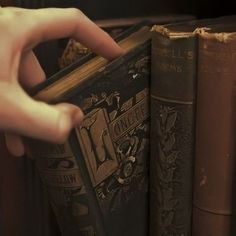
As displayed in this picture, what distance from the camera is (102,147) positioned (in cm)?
56

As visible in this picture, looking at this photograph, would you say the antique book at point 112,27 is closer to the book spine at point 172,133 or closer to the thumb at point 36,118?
the book spine at point 172,133

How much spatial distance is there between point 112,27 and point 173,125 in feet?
0.59

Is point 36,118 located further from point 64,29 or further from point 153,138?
point 153,138

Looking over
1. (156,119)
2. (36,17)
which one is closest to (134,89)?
(156,119)

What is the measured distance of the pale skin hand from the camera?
0.40 metres

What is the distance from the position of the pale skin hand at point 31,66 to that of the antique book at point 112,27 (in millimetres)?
102

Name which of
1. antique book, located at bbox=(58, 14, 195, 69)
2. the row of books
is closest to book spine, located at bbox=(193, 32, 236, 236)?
the row of books

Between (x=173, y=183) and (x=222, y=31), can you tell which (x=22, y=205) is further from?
(x=222, y=31)

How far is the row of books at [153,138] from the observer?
A: 1.76 ft

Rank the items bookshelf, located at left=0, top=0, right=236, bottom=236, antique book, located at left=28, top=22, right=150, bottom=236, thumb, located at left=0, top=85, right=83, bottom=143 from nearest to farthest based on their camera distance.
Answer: thumb, located at left=0, top=85, right=83, bottom=143, antique book, located at left=28, top=22, right=150, bottom=236, bookshelf, located at left=0, top=0, right=236, bottom=236

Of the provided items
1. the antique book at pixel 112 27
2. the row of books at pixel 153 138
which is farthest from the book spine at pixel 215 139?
the antique book at pixel 112 27

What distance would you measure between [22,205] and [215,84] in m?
0.28

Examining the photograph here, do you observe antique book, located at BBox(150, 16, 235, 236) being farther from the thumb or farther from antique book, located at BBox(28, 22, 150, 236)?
the thumb

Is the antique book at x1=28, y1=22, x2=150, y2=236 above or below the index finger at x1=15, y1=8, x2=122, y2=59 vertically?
below
